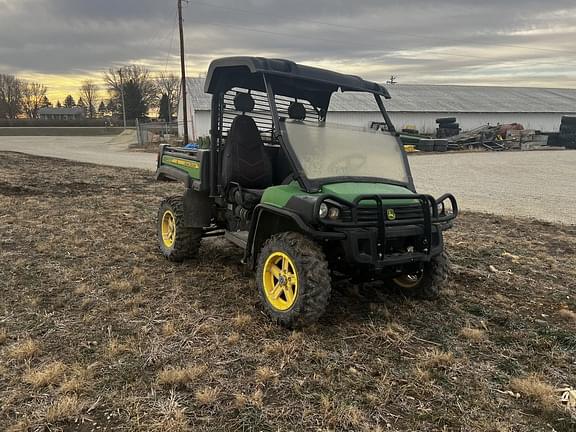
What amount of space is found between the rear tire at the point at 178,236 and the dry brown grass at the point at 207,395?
2.59 meters

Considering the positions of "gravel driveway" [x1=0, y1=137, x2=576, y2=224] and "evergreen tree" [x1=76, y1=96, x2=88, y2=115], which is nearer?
"gravel driveway" [x1=0, y1=137, x2=576, y2=224]

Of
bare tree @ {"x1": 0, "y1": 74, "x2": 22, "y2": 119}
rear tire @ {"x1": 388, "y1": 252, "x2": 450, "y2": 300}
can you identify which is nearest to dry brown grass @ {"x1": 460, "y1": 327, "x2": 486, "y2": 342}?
rear tire @ {"x1": 388, "y1": 252, "x2": 450, "y2": 300}

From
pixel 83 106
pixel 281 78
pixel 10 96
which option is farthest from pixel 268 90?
pixel 83 106

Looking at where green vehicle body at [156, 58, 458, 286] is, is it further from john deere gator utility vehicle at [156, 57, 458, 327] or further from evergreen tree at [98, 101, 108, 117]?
evergreen tree at [98, 101, 108, 117]

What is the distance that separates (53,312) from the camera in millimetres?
3885

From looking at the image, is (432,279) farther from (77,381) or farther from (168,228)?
(168,228)

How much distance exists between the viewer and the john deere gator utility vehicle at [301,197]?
11.2 feet

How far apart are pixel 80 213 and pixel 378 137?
563 centimetres

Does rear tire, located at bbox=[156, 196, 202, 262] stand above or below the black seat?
below

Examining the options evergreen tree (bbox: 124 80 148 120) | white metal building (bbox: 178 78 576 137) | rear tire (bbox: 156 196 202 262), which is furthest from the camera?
evergreen tree (bbox: 124 80 148 120)

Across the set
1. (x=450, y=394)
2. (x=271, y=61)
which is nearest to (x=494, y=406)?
(x=450, y=394)

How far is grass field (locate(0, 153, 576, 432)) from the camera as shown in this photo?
2611 mm

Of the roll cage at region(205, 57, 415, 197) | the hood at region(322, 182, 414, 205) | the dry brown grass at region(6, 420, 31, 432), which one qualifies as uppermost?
the roll cage at region(205, 57, 415, 197)

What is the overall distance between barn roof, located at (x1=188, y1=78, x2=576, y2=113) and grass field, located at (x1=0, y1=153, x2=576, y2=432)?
3377 cm
